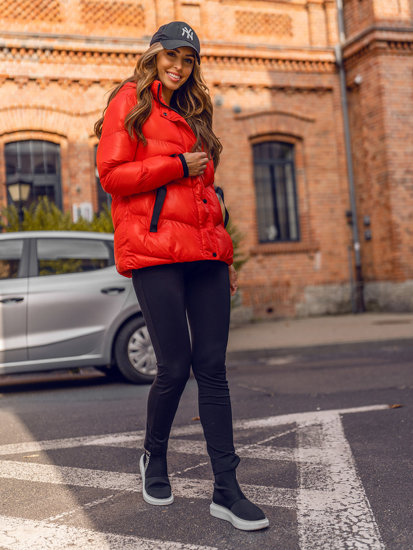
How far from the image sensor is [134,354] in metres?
7.16

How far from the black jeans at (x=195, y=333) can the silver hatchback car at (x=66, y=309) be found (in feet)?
13.5

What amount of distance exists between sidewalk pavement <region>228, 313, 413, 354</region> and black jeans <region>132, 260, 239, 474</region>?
21.8 ft

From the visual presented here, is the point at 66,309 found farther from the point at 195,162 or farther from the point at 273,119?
the point at 273,119

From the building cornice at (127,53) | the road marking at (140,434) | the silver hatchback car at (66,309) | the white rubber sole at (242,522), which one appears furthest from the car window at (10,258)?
the building cornice at (127,53)

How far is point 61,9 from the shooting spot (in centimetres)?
1473

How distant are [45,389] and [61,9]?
10358mm

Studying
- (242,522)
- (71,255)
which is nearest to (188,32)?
(242,522)

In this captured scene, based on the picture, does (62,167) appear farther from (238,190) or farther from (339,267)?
(339,267)

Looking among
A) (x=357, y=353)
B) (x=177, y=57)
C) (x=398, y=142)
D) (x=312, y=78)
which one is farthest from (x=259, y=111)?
(x=177, y=57)

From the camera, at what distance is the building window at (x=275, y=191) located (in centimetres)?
1597

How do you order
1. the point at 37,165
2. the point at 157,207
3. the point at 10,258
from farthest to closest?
the point at 37,165 < the point at 10,258 < the point at 157,207

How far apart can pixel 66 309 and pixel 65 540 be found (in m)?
4.48

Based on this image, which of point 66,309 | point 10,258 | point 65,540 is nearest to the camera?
point 65,540

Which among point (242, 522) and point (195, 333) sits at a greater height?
point (195, 333)
